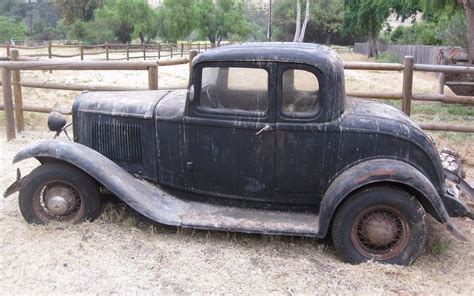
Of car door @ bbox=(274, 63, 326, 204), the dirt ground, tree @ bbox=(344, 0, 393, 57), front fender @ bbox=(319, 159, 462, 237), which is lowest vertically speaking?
the dirt ground

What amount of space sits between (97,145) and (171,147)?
0.80 metres

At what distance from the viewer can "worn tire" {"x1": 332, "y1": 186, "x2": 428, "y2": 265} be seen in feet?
12.7

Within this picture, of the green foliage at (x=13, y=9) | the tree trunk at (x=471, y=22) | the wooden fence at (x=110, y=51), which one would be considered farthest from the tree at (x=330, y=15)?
the green foliage at (x=13, y=9)

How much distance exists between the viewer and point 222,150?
4273mm

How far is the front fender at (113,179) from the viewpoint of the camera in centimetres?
417

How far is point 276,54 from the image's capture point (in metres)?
4.07

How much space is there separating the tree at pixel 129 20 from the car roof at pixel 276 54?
43.5 m

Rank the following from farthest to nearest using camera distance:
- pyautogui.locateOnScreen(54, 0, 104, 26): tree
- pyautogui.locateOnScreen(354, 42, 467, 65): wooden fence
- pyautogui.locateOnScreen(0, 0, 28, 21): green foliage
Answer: pyautogui.locateOnScreen(0, 0, 28, 21): green foliage, pyautogui.locateOnScreen(54, 0, 104, 26): tree, pyautogui.locateOnScreen(354, 42, 467, 65): wooden fence

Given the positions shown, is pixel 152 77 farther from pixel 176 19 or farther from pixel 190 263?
pixel 176 19

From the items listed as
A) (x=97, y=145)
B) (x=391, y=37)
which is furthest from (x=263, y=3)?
(x=97, y=145)

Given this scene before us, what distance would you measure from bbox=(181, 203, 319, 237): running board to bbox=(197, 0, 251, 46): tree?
50.0 meters

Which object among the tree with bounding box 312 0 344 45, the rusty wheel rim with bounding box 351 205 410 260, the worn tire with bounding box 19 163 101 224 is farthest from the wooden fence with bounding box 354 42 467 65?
the tree with bounding box 312 0 344 45

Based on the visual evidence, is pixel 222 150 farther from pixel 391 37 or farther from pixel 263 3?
pixel 263 3

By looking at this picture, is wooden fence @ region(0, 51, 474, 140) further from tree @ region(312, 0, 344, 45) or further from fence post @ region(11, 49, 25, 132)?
tree @ region(312, 0, 344, 45)
